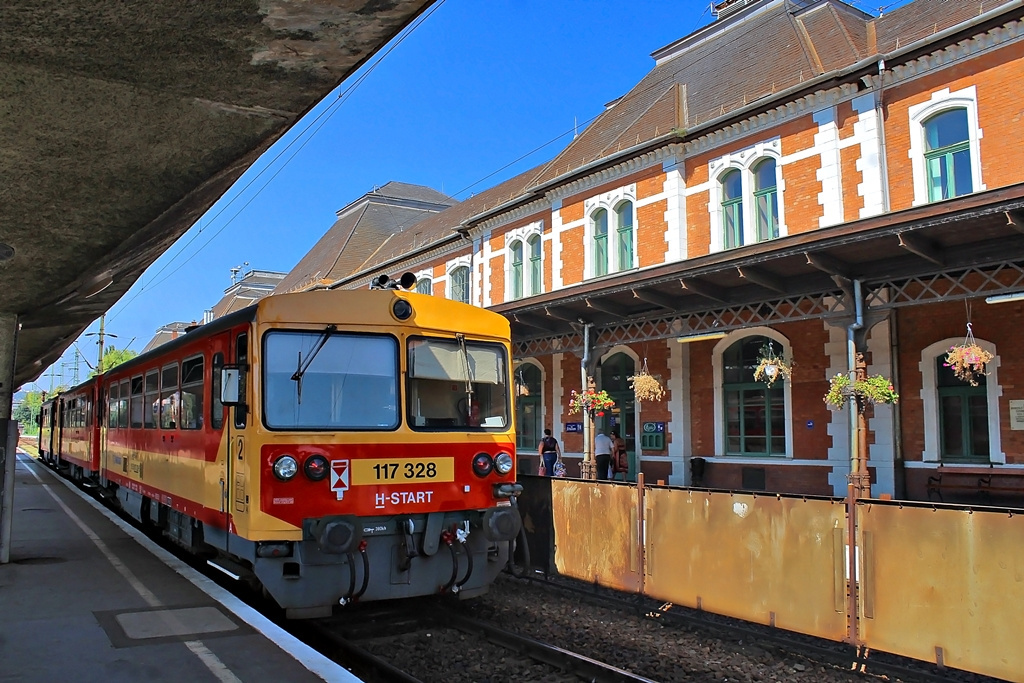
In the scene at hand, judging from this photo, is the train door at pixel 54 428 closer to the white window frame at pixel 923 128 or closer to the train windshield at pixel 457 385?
the train windshield at pixel 457 385

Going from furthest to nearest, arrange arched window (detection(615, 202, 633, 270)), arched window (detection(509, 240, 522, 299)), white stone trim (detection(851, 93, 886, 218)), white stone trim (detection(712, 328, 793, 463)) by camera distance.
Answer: arched window (detection(509, 240, 522, 299))
arched window (detection(615, 202, 633, 270))
white stone trim (detection(712, 328, 793, 463))
white stone trim (detection(851, 93, 886, 218))

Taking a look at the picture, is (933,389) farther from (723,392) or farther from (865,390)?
(723,392)

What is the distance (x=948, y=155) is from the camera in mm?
14797

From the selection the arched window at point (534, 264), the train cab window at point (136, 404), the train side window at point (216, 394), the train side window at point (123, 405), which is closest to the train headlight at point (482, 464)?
the train side window at point (216, 394)

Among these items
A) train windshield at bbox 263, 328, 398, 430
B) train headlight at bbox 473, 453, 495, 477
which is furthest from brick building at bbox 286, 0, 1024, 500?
train windshield at bbox 263, 328, 398, 430

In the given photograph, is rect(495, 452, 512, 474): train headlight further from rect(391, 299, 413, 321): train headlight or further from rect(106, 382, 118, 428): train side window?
rect(106, 382, 118, 428): train side window

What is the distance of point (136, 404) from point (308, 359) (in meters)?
5.88

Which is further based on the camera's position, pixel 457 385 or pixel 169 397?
pixel 169 397

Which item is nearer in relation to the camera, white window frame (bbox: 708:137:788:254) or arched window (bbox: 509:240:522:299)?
white window frame (bbox: 708:137:788:254)

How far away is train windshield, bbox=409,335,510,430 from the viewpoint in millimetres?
7227

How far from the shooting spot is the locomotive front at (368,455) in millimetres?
6461

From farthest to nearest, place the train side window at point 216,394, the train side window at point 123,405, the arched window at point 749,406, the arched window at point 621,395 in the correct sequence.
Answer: the arched window at point 621,395 < the arched window at point 749,406 < the train side window at point 123,405 < the train side window at point 216,394

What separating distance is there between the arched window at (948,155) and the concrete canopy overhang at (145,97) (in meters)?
13.4

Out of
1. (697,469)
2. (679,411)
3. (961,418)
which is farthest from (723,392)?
(961,418)
